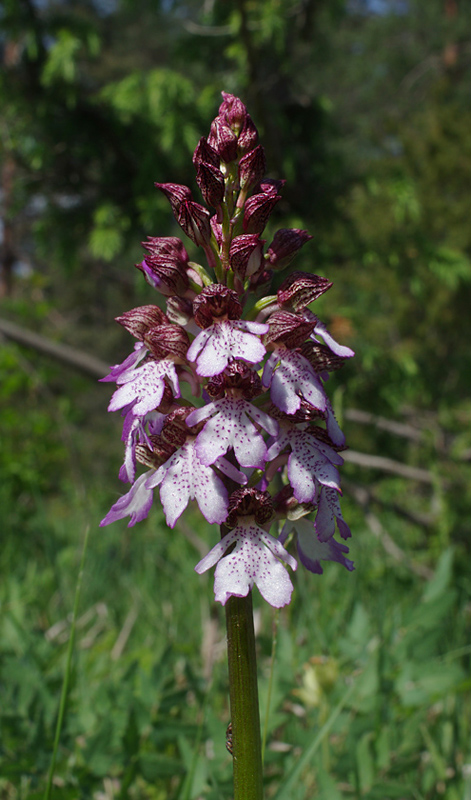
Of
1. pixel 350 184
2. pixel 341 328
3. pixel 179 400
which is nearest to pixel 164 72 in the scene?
pixel 350 184

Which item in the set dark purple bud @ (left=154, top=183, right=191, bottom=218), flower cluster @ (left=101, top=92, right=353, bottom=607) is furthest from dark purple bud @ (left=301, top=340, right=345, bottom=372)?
dark purple bud @ (left=154, top=183, right=191, bottom=218)

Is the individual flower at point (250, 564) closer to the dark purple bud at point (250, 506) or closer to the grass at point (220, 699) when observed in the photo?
the dark purple bud at point (250, 506)

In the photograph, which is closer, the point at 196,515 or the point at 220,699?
the point at 220,699

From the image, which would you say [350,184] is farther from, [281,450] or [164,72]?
[281,450]

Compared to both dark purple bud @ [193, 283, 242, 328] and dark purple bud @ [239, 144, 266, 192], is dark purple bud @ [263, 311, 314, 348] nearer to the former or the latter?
dark purple bud @ [193, 283, 242, 328]

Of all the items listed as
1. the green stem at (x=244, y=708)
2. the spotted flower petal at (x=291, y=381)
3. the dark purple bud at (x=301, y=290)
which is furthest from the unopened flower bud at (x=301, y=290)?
the green stem at (x=244, y=708)

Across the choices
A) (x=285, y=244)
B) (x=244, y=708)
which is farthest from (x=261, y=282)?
(x=244, y=708)

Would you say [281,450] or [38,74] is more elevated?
[38,74]

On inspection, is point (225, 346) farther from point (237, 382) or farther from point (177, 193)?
point (177, 193)
